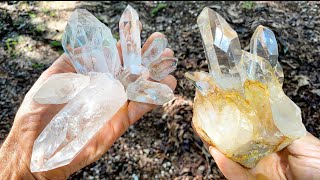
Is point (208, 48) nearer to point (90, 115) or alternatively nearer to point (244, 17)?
point (90, 115)

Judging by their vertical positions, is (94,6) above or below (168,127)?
above

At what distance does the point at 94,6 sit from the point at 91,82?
1.42 m

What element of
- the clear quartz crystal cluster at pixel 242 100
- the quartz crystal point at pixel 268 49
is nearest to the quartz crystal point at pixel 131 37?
the clear quartz crystal cluster at pixel 242 100

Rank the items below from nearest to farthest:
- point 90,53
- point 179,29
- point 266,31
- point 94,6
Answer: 1. point 266,31
2. point 90,53
3. point 179,29
4. point 94,6

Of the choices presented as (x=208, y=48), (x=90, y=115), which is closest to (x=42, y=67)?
(x=90, y=115)

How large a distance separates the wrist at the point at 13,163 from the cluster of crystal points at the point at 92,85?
16 cm

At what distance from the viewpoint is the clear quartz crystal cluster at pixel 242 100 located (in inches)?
58.0

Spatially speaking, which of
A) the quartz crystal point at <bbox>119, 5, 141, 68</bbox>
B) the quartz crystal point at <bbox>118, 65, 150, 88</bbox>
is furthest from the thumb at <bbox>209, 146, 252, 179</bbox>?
the quartz crystal point at <bbox>119, 5, 141, 68</bbox>

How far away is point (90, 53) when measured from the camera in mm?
1744

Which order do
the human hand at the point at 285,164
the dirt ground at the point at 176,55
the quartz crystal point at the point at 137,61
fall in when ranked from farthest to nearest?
the dirt ground at the point at 176,55 → the quartz crystal point at the point at 137,61 → the human hand at the point at 285,164

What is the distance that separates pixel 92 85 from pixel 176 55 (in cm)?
97

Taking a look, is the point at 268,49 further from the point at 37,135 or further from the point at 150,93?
the point at 37,135

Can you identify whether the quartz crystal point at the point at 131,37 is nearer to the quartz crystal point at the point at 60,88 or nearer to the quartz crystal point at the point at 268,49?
the quartz crystal point at the point at 60,88

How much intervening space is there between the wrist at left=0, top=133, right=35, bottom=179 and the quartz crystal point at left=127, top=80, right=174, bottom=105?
1.66 feet
